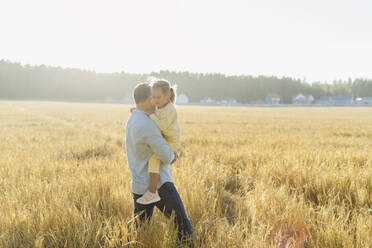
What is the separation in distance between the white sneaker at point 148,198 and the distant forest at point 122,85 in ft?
331

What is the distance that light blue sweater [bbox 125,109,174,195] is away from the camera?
1821 mm

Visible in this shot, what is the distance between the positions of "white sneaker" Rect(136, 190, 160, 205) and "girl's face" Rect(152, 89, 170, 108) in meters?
0.73

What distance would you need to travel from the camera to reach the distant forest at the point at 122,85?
346 ft

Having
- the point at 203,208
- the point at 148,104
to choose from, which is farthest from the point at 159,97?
the point at 203,208

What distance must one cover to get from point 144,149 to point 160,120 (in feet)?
0.92

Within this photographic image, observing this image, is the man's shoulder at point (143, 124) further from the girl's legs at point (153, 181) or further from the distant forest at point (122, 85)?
the distant forest at point (122, 85)

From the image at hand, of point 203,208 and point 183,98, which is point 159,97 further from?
point 183,98

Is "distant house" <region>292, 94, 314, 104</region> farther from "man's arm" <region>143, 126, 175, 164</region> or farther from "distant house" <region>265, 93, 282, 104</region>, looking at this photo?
"man's arm" <region>143, 126, 175, 164</region>

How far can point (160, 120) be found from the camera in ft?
6.36

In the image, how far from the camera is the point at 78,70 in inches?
4601

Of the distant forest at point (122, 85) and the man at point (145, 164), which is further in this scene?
the distant forest at point (122, 85)

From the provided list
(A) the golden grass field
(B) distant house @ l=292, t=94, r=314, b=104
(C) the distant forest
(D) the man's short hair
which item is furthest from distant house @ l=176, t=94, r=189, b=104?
(D) the man's short hair

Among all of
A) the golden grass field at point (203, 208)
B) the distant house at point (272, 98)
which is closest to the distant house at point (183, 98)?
the distant house at point (272, 98)

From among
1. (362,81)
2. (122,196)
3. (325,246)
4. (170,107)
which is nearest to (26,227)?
(122,196)
